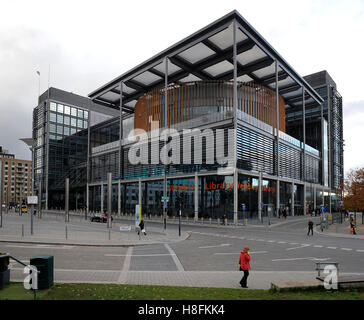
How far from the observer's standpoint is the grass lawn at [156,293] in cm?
880

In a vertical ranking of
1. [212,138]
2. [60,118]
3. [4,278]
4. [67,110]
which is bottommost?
[4,278]

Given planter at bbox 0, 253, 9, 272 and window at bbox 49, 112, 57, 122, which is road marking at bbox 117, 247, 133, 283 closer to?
planter at bbox 0, 253, 9, 272

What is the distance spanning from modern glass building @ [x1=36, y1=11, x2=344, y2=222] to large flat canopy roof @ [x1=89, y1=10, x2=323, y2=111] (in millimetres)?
190

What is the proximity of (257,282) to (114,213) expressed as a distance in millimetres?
61765

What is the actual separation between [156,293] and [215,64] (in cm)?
5494

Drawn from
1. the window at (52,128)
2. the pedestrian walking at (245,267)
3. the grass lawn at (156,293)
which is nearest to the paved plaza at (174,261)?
the pedestrian walking at (245,267)

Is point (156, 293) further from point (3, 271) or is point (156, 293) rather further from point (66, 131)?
point (66, 131)

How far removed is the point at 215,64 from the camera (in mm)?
59188

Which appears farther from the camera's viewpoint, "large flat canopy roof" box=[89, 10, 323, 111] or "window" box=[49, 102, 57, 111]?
"window" box=[49, 102, 57, 111]

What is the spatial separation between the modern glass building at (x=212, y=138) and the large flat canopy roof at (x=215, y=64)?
7.5 inches

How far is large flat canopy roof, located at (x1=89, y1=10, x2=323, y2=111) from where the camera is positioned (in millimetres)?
49906

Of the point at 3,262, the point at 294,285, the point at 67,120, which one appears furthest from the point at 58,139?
the point at 294,285

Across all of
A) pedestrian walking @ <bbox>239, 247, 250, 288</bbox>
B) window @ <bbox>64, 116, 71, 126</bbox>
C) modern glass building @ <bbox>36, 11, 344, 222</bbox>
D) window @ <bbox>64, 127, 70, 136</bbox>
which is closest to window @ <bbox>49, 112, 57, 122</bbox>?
window @ <bbox>64, 116, 71, 126</bbox>
